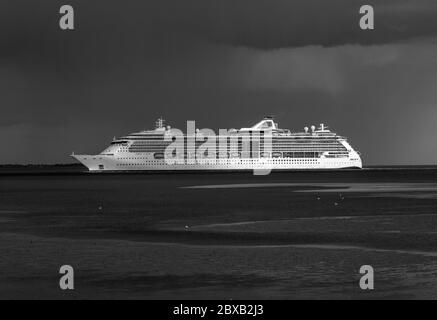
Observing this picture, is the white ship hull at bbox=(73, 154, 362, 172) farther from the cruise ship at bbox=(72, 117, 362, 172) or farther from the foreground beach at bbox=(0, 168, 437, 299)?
the foreground beach at bbox=(0, 168, 437, 299)

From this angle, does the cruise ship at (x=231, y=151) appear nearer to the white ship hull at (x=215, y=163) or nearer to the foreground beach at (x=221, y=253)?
the white ship hull at (x=215, y=163)

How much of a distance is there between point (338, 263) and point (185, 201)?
3555 centimetres

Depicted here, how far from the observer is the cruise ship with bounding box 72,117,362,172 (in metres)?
156

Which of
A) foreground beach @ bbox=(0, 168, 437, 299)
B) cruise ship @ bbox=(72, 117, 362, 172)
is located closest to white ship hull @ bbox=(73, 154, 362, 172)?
cruise ship @ bbox=(72, 117, 362, 172)

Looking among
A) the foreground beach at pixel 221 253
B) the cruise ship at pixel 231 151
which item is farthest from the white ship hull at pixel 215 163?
the foreground beach at pixel 221 253

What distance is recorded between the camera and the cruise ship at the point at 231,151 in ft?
513

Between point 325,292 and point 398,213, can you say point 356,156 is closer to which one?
point 398,213

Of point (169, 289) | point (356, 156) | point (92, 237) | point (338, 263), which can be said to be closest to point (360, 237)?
point (338, 263)

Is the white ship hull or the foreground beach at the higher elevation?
Result: the white ship hull

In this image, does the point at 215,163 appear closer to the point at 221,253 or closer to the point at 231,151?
the point at 231,151

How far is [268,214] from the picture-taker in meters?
42.9

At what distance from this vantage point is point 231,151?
158250 mm

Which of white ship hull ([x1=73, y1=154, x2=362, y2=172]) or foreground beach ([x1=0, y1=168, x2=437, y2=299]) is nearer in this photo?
foreground beach ([x1=0, y1=168, x2=437, y2=299])
